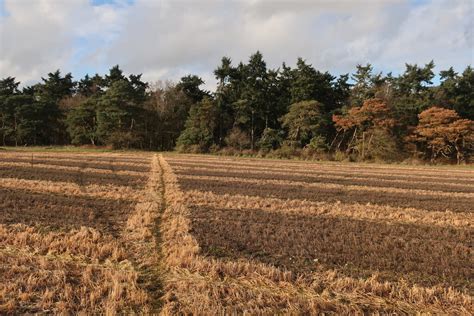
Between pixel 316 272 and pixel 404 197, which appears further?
pixel 404 197

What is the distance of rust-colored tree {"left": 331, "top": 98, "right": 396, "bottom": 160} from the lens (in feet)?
155

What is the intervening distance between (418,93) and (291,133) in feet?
70.2

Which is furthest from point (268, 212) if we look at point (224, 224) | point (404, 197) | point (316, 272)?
point (404, 197)

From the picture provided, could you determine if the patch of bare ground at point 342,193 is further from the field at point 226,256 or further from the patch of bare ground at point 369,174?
Answer: the patch of bare ground at point 369,174

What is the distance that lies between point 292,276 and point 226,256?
1.48 m

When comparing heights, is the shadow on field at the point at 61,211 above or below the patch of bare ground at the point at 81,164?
below

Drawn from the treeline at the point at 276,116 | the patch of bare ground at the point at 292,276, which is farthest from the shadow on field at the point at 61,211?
the treeline at the point at 276,116

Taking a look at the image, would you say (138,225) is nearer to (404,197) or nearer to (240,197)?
(240,197)

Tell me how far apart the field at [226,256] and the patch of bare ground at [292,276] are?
0.07 feet

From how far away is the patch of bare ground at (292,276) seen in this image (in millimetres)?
4953

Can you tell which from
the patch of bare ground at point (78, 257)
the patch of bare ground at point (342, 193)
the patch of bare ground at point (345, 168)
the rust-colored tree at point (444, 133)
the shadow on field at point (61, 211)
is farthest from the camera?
the rust-colored tree at point (444, 133)

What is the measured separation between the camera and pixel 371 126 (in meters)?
50.3

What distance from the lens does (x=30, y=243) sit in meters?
7.10

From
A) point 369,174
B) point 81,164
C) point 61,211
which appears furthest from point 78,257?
point 369,174
